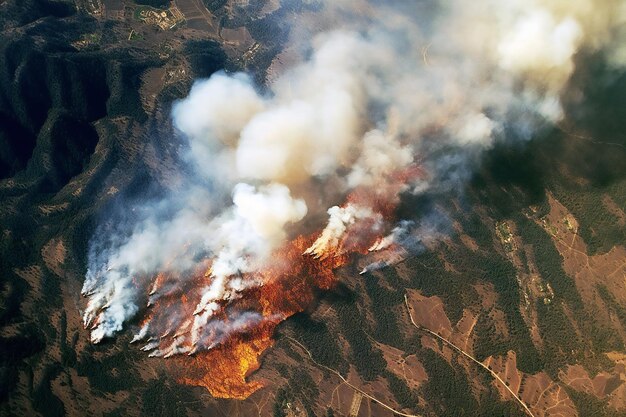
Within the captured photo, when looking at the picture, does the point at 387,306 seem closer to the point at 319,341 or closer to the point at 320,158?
the point at 319,341

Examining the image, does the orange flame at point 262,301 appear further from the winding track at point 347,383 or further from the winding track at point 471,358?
the winding track at point 471,358

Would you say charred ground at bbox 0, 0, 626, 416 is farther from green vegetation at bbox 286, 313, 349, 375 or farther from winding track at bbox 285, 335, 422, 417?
winding track at bbox 285, 335, 422, 417

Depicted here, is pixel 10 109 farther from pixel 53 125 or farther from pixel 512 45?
pixel 512 45

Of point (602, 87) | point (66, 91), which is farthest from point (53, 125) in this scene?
point (602, 87)

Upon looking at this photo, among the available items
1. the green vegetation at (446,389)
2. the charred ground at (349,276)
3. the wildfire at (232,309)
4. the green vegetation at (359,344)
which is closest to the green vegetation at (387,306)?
the charred ground at (349,276)

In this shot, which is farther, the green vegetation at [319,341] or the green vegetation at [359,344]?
the green vegetation at [359,344]

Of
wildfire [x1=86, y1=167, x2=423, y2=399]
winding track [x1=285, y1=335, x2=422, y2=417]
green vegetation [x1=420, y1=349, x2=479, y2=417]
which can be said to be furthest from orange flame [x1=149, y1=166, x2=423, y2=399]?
green vegetation [x1=420, y1=349, x2=479, y2=417]
